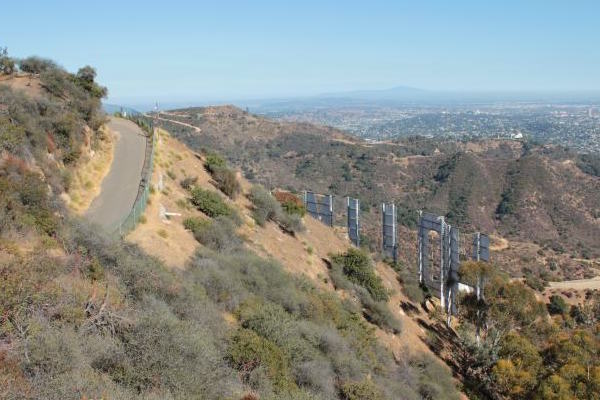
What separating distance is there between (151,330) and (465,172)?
82.0m

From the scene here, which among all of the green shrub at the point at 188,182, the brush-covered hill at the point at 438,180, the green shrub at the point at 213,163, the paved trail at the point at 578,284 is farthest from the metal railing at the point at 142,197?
the brush-covered hill at the point at 438,180

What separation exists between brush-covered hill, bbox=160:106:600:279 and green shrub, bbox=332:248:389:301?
97.9 feet

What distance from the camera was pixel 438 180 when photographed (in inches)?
3374

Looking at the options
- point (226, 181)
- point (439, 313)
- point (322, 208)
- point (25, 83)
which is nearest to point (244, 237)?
point (226, 181)

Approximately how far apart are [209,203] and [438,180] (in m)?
70.1

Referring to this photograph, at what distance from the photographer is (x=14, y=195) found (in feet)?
39.3

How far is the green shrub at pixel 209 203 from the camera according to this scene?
20375mm

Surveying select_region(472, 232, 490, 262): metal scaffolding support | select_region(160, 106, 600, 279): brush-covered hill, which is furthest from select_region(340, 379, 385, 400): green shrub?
select_region(160, 106, 600, 279): brush-covered hill

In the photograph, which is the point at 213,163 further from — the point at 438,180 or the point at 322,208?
the point at 438,180

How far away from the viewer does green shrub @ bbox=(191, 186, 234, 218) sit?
20.4 metres

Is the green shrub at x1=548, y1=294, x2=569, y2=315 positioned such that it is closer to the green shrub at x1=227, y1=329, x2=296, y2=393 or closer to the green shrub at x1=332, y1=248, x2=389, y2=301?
the green shrub at x1=332, y1=248, x2=389, y2=301

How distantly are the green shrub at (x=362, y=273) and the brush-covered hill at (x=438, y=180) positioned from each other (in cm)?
2985

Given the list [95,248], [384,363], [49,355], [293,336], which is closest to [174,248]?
[95,248]

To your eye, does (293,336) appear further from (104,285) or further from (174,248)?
(174,248)
